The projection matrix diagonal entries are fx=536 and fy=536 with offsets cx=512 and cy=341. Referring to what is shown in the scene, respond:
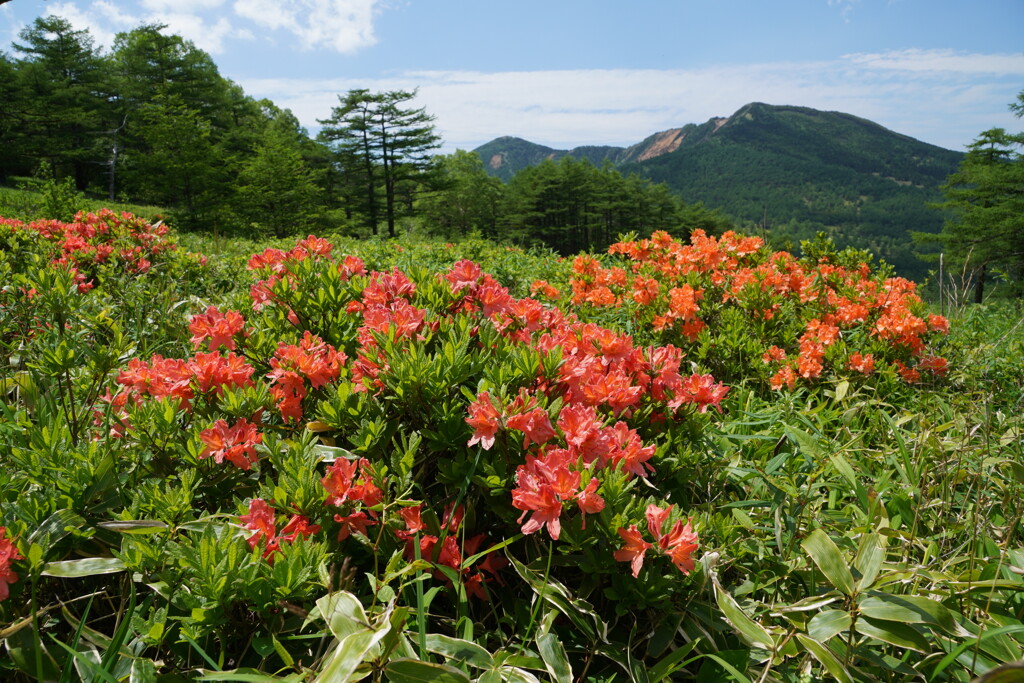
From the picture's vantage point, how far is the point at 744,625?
3.32ft

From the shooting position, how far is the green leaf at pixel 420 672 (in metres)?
0.84

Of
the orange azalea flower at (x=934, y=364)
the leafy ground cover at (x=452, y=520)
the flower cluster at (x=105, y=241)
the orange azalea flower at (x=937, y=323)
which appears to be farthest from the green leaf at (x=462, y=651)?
the flower cluster at (x=105, y=241)

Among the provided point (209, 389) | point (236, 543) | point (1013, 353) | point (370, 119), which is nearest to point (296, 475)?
point (236, 543)

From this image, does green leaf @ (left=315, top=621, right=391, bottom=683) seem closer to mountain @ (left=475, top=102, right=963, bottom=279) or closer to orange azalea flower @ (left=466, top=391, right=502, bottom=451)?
orange azalea flower @ (left=466, top=391, right=502, bottom=451)

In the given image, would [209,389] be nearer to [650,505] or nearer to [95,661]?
[95,661]

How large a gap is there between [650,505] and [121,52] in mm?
49584

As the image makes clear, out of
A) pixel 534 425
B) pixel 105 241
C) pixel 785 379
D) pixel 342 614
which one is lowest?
pixel 785 379

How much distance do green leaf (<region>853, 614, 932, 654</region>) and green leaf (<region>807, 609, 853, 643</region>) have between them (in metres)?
0.03

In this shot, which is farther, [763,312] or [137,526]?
[763,312]

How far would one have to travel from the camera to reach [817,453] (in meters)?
1.55

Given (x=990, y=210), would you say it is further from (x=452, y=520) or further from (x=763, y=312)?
(x=452, y=520)

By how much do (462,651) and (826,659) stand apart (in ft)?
2.13

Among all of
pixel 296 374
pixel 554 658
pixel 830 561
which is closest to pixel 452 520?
pixel 554 658

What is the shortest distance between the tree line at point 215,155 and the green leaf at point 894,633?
2234 cm
